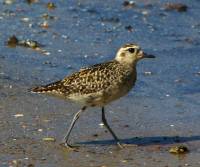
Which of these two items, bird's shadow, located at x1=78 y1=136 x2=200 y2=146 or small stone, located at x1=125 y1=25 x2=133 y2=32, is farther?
small stone, located at x1=125 y1=25 x2=133 y2=32

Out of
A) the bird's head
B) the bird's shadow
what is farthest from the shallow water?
the bird's head

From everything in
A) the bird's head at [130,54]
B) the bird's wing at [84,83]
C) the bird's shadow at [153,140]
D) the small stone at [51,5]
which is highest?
the bird's head at [130,54]

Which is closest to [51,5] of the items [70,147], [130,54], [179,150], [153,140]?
[130,54]

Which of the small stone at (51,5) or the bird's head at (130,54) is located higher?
the bird's head at (130,54)

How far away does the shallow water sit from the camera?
9.59m

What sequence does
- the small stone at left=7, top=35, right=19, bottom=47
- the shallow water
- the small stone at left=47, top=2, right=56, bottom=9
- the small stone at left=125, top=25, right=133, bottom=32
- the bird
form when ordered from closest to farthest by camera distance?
the shallow water, the bird, the small stone at left=7, top=35, right=19, bottom=47, the small stone at left=125, top=25, right=133, bottom=32, the small stone at left=47, top=2, right=56, bottom=9

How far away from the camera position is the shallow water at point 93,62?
31.5 feet

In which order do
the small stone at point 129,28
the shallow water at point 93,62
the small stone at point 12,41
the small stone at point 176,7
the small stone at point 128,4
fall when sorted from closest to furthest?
the shallow water at point 93,62 < the small stone at point 12,41 < the small stone at point 129,28 < the small stone at point 176,7 < the small stone at point 128,4

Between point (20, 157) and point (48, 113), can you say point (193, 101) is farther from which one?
point (20, 157)

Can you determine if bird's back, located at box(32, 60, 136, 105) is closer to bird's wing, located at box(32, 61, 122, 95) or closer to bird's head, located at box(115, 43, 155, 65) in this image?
bird's wing, located at box(32, 61, 122, 95)

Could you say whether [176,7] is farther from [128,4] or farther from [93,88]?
[93,88]

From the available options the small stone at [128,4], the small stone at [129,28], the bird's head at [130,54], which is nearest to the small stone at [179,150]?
the bird's head at [130,54]

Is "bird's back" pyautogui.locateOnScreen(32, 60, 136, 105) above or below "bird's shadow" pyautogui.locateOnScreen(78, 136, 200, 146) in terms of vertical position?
above

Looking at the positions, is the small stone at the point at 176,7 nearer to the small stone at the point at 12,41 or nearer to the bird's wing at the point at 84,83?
the small stone at the point at 12,41
